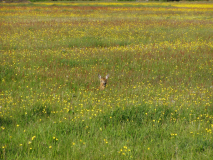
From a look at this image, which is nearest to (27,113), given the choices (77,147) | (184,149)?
(77,147)

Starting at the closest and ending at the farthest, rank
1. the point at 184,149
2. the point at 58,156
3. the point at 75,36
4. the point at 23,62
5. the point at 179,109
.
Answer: the point at 58,156 → the point at 184,149 → the point at 179,109 → the point at 23,62 → the point at 75,36

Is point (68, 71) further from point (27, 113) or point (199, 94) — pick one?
point (199, 94)

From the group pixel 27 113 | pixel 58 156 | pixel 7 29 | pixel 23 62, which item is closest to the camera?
pixel 58 156

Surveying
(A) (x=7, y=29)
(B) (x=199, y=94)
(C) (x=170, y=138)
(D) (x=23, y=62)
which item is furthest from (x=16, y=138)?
(A) (x=7, y=29)

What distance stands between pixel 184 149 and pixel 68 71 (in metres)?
6.47

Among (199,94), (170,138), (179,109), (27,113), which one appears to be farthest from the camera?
(199,94)

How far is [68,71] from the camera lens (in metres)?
10.4

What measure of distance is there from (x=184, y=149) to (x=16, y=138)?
311 centimetres

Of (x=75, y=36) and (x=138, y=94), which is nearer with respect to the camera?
(x=138, y=94)

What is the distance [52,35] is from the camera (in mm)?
18438

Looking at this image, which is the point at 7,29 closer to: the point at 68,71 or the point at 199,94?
the point at 68,71

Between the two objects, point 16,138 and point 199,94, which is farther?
point 199,94

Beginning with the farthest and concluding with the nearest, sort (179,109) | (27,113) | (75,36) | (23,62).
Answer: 1. (75,36)
2. (23,62)
3. (179,109)
4. (27,113)

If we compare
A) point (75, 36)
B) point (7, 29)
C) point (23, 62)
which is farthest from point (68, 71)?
point (7, 29)
